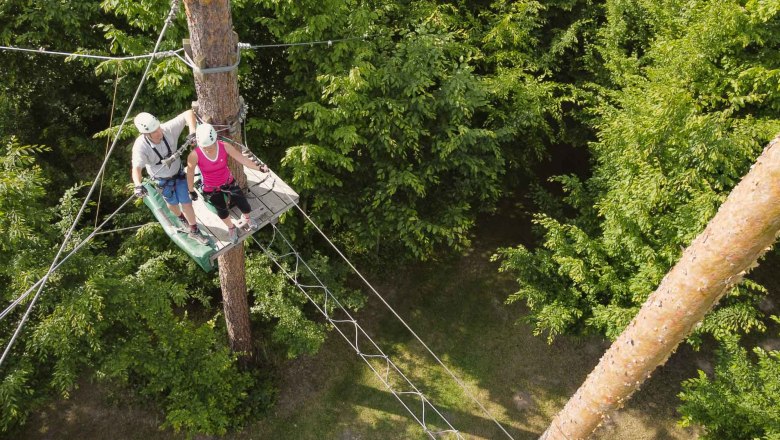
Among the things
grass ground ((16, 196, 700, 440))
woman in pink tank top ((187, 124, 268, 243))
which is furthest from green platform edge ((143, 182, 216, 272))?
grass ground ((16, 196, 700, 440))

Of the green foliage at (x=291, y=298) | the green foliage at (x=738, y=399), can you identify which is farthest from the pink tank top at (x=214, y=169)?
the green foliage at (x=738, y=399)

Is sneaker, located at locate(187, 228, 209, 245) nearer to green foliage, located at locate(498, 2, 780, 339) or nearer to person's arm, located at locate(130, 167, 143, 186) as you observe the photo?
person's arm, located at locate(130, 167, 143, 186)

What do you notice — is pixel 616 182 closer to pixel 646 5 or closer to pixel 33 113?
pixel 646 5

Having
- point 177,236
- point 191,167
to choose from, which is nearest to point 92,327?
point 177,236

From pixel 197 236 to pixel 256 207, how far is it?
74cm

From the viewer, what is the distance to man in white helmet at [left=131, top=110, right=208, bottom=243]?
5.09m

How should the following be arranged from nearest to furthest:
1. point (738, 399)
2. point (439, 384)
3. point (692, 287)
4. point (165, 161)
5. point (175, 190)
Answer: point (692, 287)
point (165, 161)
point (175, 190)
point (738, 399)
point (439, 384)

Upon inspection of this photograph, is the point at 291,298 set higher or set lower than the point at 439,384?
higher

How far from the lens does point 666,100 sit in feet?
24.1

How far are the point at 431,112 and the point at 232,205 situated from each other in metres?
3.56

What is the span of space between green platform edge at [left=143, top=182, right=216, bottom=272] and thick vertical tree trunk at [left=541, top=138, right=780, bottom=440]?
4.42 metres

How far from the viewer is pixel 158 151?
535cm

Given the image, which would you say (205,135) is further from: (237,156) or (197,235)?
(197,235)

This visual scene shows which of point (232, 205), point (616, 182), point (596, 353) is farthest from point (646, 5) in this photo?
point (232, 205)
